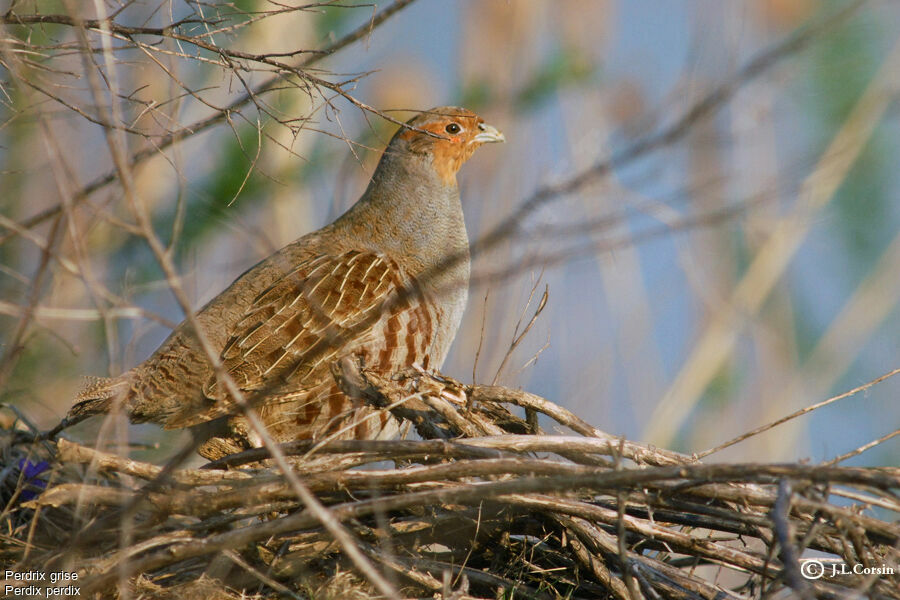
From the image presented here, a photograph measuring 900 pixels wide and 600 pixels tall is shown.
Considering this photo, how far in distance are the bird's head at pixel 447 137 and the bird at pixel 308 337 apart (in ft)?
0.59

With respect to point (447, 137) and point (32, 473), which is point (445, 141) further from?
point (32, 473)

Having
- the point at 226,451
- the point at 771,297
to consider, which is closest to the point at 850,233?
the point at 771,297

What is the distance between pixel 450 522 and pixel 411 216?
68.6 inches

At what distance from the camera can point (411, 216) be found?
399 cm

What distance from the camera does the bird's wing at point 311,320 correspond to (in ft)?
10.9

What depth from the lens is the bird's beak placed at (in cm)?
419

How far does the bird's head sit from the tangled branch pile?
164cm

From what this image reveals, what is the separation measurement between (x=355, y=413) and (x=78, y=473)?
1.00 metres

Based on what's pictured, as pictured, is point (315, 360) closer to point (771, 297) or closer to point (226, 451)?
point (226, 451)

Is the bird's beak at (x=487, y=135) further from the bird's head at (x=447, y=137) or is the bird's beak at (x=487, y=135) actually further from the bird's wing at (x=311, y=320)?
the bird's wing at (x=311, y=320)

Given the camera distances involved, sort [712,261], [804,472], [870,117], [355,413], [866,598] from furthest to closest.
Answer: [712,261] < [870,117] < [355,413] < [866,598] < [804,472]

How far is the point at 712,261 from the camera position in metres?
5.40

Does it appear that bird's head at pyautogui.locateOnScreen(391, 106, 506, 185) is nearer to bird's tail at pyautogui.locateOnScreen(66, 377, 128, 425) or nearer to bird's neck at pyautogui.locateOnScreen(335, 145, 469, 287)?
bird's neck at pyautogui.locateOnScreen(335, 145, 469, 287)
